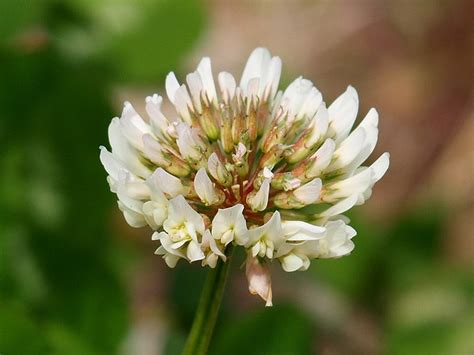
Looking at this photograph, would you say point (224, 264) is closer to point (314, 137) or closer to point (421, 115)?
point (314, 137)

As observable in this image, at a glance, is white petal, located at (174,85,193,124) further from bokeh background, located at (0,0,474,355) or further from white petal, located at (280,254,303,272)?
bokeh background, located at (0,0,474,355)

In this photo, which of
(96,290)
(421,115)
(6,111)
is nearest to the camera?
(96,290)

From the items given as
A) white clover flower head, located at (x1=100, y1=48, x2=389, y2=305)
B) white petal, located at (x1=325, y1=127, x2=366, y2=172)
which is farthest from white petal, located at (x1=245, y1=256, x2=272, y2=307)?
white petal, located at (x1=325, y1=127, x2=366, y2=172)

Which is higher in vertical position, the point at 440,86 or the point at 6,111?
the point at 6,111

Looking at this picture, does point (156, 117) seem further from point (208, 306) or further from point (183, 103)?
point (208, 306)

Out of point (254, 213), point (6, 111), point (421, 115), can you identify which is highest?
point (6, 111)

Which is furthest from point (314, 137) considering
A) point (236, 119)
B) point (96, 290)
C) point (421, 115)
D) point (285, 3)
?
point (285, 3)
